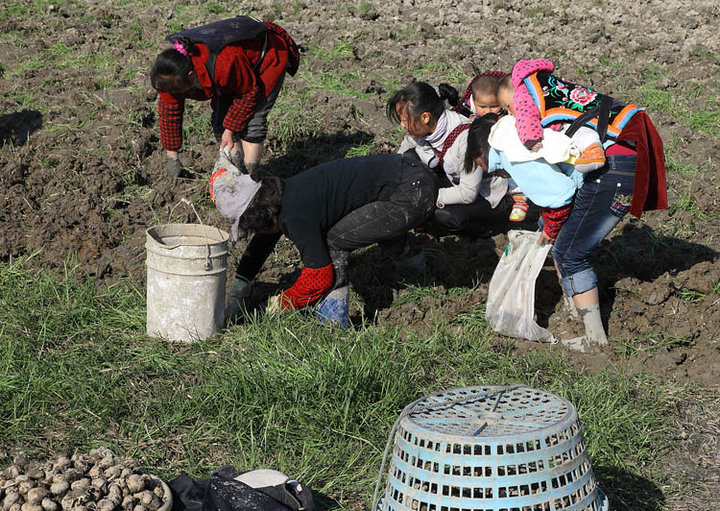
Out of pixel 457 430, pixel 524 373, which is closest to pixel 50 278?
pixel 524 373

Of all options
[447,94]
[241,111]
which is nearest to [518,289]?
[447,94]

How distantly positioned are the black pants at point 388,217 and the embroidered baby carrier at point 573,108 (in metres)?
0.81

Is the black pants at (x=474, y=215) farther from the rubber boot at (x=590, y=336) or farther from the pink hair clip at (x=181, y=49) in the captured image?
the pink hair clip at (x=181, y=49)

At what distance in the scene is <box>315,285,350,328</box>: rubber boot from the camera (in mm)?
4469

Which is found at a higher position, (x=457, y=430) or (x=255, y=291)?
(x=457, y=430)

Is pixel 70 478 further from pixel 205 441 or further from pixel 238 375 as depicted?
pixel 238 375

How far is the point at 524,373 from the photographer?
4.19 m

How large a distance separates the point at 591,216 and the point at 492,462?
2.07 metres

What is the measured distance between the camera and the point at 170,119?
5742mm

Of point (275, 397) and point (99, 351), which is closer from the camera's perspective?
point (275, 397)

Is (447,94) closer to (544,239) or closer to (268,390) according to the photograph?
(544,239)

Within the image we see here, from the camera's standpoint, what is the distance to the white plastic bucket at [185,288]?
4.16m

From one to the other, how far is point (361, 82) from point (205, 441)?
14.6 ft

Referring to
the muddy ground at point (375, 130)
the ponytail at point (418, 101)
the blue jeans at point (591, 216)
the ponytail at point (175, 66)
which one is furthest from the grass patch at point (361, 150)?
the blue jeans at point (591, 216)
